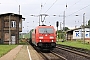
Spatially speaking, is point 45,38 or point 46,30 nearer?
point 45,38

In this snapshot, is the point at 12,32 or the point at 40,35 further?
the point at 12,32

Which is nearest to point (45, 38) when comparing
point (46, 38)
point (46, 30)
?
point (46, 38)

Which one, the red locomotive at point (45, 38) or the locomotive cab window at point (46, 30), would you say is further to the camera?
the locomotive cab window at point (46, 30)

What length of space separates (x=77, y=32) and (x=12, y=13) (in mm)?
28757

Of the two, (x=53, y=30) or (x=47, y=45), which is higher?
(x=53, y=30)

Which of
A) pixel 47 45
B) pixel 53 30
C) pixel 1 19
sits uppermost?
pixel 1 19

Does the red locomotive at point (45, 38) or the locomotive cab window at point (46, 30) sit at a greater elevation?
the locomotive cab window at point (46, 30)

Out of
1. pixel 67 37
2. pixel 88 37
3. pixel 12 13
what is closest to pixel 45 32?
pixel 12 13

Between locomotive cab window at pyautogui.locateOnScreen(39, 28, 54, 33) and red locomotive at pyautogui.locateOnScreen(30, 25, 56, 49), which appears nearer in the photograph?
red locomotive at pyautogui.locateOnScreen(30, 25, 56, 49)

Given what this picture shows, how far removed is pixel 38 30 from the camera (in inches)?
1089

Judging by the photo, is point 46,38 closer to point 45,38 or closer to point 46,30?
point 45,38

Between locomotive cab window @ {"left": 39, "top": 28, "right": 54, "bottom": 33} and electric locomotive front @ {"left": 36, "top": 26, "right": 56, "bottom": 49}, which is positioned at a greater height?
locomotive cab window @ {"left": 39, "top": 28, "right": 54, "bottom": 33}

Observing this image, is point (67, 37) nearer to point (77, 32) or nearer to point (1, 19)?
point (77, 32)

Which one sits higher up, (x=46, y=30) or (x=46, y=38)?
(x=46, y=30)
